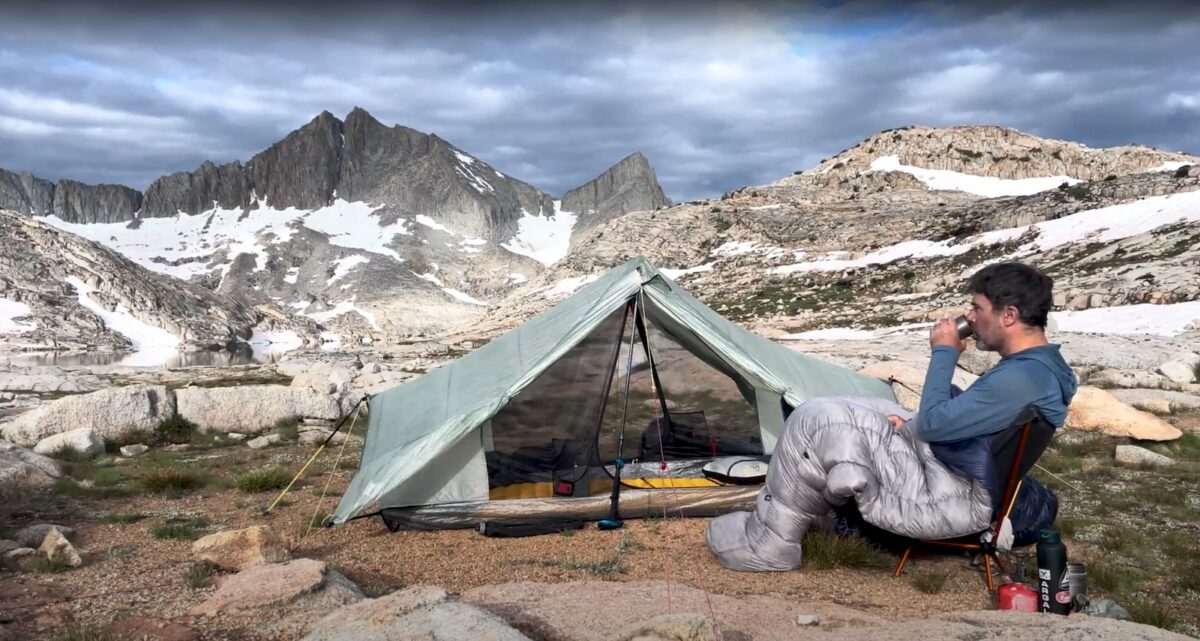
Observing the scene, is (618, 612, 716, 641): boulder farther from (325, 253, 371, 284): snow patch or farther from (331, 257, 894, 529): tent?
(325, 253, 371, 284): snow patch

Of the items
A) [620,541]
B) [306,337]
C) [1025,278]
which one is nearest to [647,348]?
[620,541]

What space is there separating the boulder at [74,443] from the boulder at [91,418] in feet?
2.44

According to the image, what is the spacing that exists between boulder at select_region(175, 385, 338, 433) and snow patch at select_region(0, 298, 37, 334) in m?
86.9

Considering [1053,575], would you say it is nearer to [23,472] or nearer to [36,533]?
[36,533]

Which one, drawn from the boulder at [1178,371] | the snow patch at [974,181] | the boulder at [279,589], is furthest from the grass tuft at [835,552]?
the snow patch at [974,181]

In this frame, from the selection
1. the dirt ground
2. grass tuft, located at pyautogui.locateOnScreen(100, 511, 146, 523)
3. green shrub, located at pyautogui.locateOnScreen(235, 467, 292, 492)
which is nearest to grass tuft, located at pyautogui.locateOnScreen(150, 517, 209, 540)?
the dirt ground

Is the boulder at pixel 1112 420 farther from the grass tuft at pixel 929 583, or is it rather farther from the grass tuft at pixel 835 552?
the grass tuft at pixel 835 552

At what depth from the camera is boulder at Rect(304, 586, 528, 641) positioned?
3.76 meters

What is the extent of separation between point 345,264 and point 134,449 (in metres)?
175

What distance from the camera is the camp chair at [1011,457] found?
4980mm

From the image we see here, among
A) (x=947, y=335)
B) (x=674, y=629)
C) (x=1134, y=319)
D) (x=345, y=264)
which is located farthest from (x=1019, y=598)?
(x=345, y=264)

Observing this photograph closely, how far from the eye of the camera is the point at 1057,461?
1070 cm

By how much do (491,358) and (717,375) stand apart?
2863mm

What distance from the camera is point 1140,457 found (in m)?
10.5
